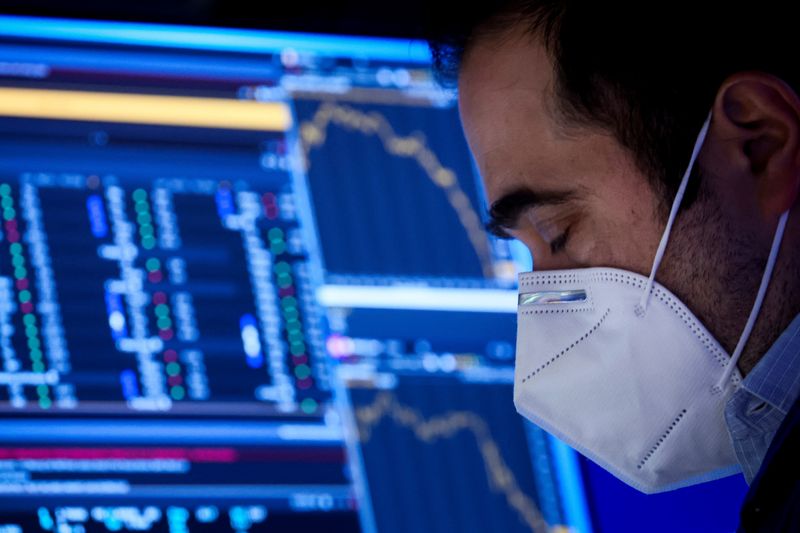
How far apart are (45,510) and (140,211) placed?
0.36 metres

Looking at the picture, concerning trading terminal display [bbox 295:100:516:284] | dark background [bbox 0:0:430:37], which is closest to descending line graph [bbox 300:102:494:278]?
trading terminal display [bbox 295:100:516:284]

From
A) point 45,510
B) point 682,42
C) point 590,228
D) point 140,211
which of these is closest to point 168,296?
point 140,211

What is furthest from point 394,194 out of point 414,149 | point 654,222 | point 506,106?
point 654,222

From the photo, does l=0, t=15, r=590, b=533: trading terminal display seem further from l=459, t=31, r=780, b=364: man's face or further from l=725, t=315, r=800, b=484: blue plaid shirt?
l=725, t=315, r=800, b=484: blue plaid shirt

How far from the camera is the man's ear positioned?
3.85 ft

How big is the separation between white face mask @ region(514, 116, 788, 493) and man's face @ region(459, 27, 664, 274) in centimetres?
3

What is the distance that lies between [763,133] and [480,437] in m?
0.61

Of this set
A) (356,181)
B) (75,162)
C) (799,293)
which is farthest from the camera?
(356,181)

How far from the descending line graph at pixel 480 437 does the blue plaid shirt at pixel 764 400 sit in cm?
44

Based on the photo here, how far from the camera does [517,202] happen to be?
4.25 feet

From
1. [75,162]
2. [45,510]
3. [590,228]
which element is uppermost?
[75,162]

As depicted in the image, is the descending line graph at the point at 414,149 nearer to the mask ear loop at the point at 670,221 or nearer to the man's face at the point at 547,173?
the man's face at the point at 547,173

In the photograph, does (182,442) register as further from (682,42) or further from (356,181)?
(682,42)

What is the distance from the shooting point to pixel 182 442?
149 cm
